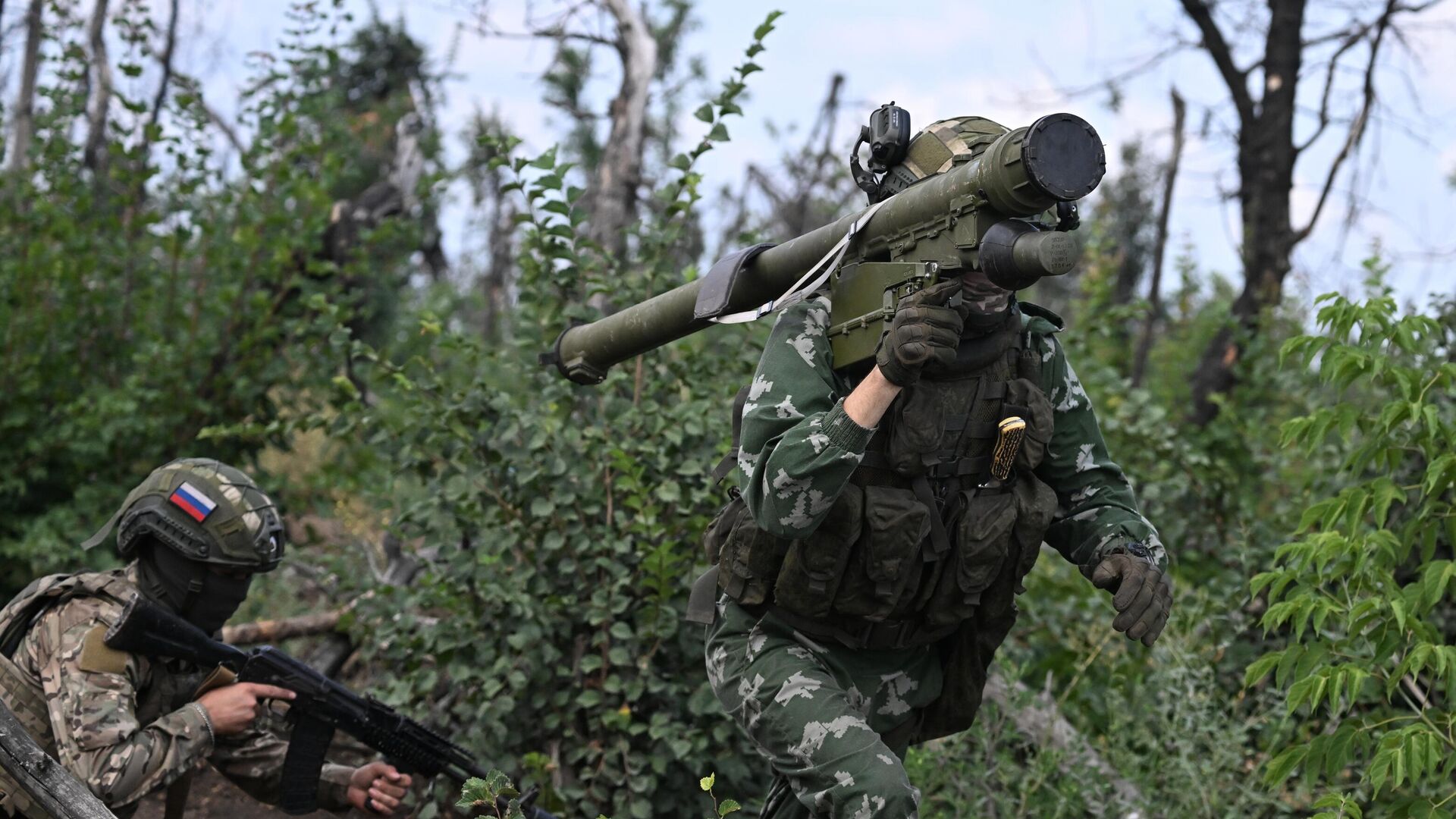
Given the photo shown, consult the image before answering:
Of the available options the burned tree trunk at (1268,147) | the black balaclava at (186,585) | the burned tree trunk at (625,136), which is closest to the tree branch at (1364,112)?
the burned tree trunk at (1268,147)

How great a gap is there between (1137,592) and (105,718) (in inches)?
104

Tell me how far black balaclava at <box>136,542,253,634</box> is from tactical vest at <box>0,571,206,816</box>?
0.21ft

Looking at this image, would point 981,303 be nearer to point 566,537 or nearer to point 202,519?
point 566,537

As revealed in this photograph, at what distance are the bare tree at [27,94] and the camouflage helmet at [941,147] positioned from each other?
8160 mm

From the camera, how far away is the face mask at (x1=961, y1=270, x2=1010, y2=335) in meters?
2.88

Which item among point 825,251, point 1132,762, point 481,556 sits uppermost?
point 825,251

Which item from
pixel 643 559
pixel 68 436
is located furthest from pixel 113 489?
pixel 643 559

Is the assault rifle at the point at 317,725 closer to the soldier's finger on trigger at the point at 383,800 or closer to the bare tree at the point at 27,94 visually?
the soldier's finger on trigger at the point at 383,800

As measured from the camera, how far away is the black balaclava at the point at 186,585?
3.76 metres

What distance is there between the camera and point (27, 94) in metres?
9.45

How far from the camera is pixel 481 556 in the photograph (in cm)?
452

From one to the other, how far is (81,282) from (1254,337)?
6729 mm

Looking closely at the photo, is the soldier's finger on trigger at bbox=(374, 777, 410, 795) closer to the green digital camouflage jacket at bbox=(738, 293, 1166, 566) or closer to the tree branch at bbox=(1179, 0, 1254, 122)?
the green digital camouflage jacket at bbox=(738, 293, 1166, 566)

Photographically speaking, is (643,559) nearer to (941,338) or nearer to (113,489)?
(941,338)
